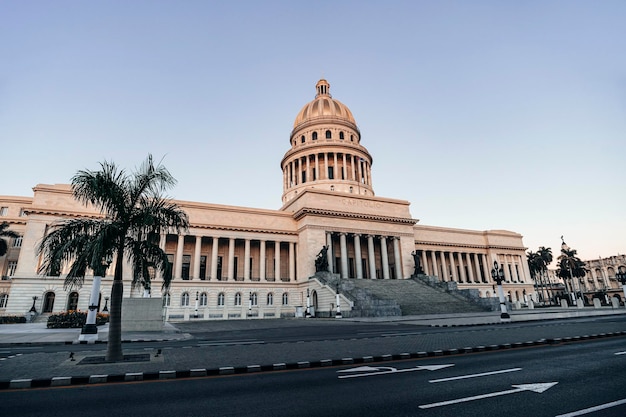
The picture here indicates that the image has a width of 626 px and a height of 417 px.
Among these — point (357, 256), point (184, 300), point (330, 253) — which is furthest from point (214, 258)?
point (357, 256)

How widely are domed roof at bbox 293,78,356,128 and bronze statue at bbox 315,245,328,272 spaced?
116ft

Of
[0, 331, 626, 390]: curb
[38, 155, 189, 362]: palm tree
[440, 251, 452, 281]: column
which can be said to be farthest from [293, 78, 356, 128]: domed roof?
[0, 331, 626, 390]: curb

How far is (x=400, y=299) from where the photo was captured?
3909 centimetres

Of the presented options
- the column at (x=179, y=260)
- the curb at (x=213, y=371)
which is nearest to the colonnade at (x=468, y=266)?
the column at (x=179, y=260)

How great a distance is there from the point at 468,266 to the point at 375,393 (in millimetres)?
66739

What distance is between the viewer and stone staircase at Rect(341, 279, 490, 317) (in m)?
33.9

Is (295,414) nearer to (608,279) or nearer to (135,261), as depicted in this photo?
(135,261)

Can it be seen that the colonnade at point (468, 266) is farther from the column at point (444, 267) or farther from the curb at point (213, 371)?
the curb at point (213, 371)

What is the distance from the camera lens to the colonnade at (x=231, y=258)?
46.7m

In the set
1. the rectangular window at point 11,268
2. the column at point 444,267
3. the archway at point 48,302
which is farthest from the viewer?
the column at point 444,267

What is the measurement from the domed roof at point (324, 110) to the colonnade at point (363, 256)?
1174 inches

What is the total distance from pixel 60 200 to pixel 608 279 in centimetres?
12303

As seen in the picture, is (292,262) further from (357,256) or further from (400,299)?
(400,299)

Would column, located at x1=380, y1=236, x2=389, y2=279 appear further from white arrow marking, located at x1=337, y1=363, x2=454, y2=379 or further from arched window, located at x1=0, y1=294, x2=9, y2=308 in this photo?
arched window, located at x1=0, y1=294, x2=9, y2=308
